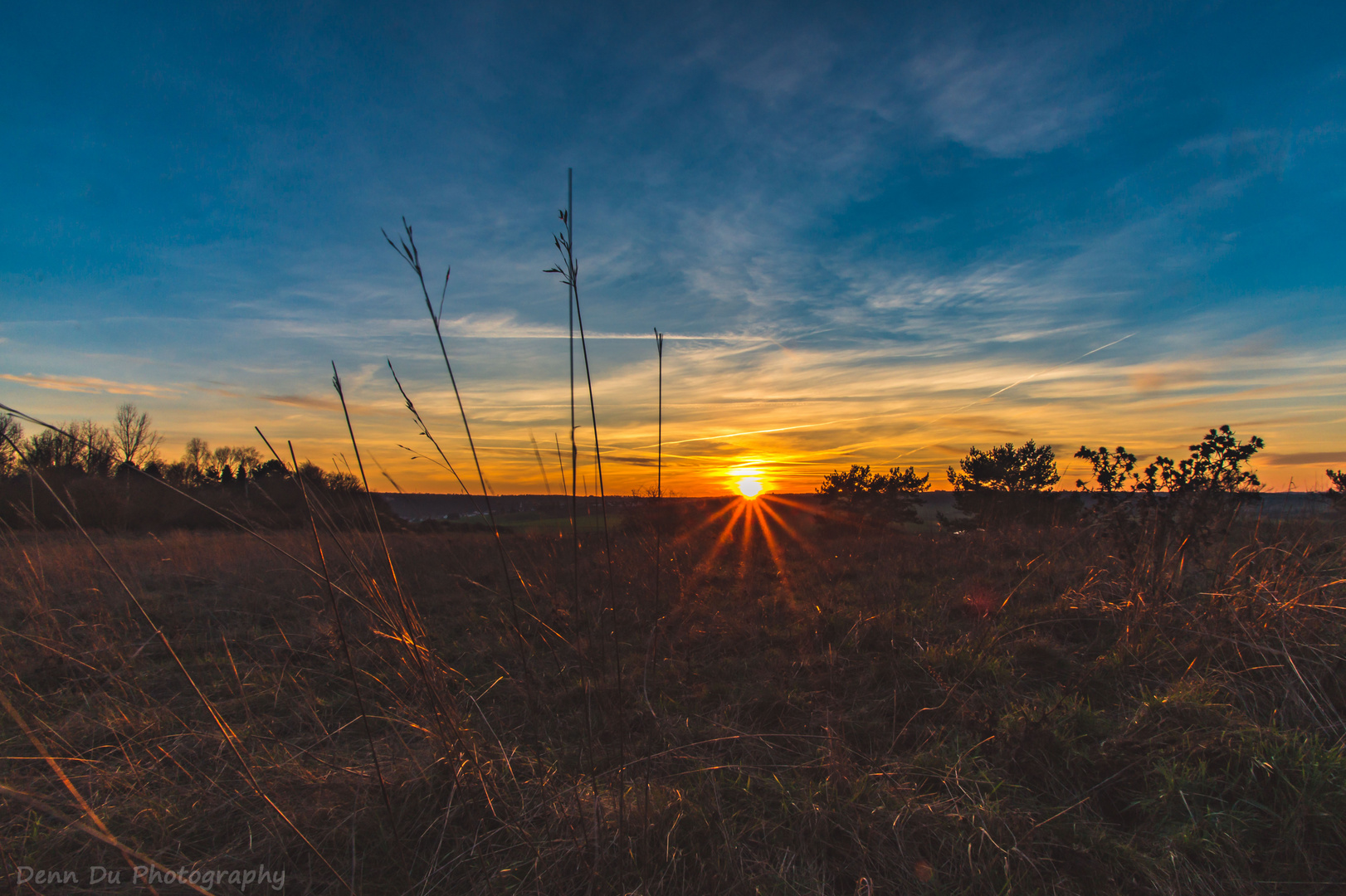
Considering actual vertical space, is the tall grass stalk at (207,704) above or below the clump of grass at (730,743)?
above

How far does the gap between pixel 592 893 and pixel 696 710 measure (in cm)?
157

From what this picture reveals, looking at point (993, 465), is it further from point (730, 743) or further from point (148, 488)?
point (148, 488)

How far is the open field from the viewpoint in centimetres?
195

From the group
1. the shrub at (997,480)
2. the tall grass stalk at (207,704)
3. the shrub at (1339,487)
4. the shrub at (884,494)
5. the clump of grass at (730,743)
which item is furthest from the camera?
the shrub at (884,494)

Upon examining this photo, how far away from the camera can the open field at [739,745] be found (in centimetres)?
195

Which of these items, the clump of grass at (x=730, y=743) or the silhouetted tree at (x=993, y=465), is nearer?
the clump of grass at (x=730, y=743)

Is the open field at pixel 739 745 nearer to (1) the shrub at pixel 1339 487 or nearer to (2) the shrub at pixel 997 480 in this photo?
(1) the shrub at pixel 1339 487

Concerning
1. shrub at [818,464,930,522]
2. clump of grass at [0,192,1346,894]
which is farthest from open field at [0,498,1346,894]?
shrub at [818,464,930,522]

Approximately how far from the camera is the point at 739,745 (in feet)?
9.37

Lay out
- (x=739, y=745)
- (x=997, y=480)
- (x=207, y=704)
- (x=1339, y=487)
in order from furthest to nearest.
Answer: (x=997, y=480) < (x=1339, y=487) < (x=739, y=745) < (x=207, y=704)

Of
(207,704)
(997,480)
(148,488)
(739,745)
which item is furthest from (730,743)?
(148,488)

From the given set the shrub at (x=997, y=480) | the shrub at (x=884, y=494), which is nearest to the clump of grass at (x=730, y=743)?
the shrub at (x=997, y=480)

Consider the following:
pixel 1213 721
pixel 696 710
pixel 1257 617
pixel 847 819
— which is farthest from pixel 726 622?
pixel 1257 617

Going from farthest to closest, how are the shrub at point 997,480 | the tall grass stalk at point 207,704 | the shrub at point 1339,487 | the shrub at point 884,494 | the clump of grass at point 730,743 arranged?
1. the shrub at point 884,494
2. the shrub at point 997,480
3. the shrub at point 1339,487
4. the clump of grass at point 730,743
5. the tall grass stalk at point 207,704
